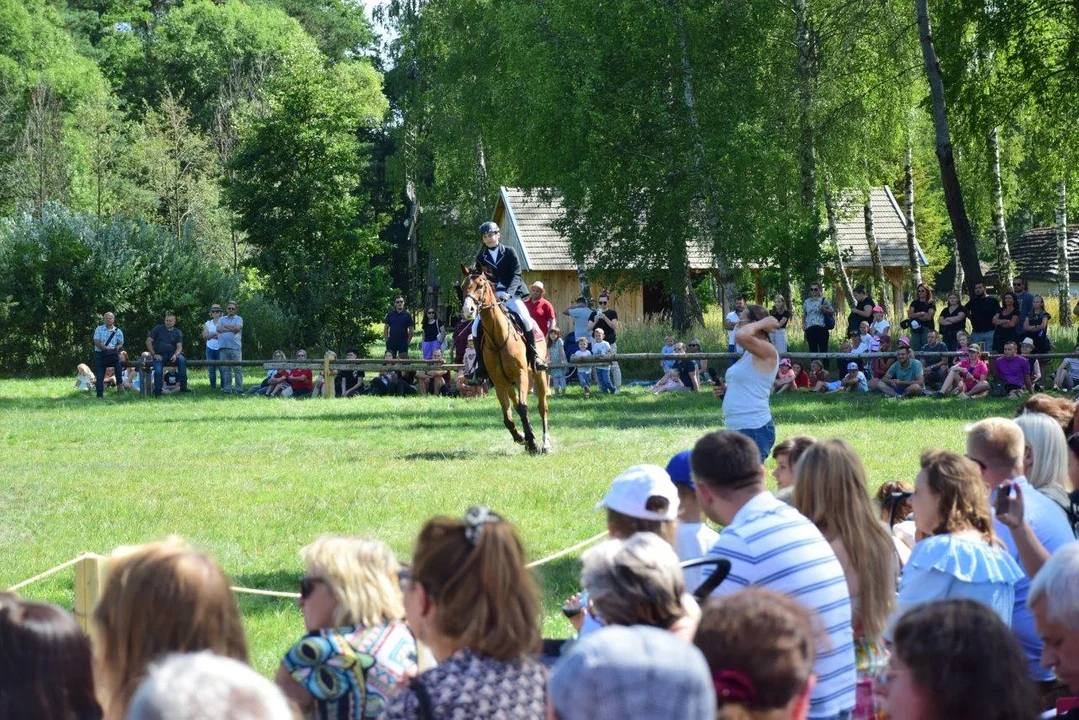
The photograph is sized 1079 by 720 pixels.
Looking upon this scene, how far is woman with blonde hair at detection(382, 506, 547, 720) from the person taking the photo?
3.34 meters

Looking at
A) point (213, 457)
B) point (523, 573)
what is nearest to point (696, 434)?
point (213, 457)

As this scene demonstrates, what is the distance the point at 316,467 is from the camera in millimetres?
15602

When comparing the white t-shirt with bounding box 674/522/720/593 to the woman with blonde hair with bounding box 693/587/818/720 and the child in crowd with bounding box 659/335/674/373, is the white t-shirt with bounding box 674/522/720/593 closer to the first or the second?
the woman with blonde hair with bounding box 693/587/818/720

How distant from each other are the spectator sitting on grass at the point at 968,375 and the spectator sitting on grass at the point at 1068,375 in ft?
3.68

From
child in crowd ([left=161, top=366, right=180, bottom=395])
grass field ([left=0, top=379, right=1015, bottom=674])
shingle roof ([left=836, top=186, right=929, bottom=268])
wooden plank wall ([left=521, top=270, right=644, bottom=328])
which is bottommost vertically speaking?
grass field ([left=0, top=379, right=1015, bottom=674])

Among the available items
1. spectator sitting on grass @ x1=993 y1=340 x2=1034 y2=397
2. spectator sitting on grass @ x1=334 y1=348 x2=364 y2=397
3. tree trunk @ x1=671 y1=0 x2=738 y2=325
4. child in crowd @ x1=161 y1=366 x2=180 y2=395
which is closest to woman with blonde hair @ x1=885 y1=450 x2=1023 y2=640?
spectator sitting on grass @ x1=993 y1=340 x2=1034 y2=397

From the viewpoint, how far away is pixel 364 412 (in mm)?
23234

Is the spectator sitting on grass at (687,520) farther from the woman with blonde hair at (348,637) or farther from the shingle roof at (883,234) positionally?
the shingle roof at (883,234)

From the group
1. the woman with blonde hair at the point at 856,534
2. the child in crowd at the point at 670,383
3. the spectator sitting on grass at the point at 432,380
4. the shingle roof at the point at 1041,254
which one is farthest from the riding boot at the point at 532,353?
the shingle roof at the point at 1041,254

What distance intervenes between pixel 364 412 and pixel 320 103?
58.2ft

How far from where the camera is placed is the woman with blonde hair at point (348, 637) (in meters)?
4.12

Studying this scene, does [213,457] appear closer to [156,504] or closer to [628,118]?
[156,504]

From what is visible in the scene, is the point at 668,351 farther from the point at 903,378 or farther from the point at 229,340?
the point at 229,340

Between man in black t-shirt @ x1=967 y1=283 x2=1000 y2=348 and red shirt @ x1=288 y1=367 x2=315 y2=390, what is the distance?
43.2 ft
